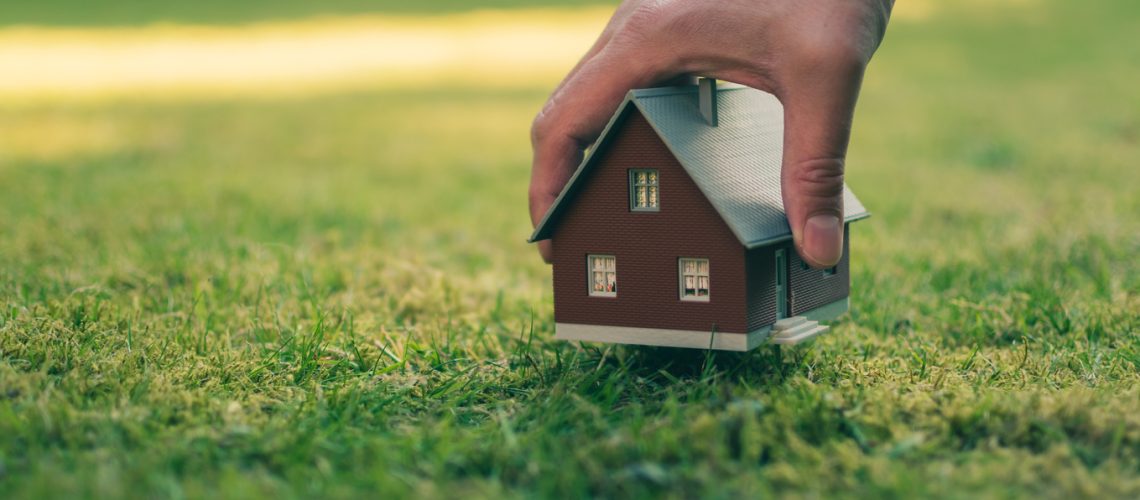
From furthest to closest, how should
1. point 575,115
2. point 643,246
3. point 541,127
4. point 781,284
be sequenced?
point 541,127 → point 575,115 → point 781,284 → point 643,246

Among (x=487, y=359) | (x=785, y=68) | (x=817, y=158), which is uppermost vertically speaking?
(x=785, y=68)

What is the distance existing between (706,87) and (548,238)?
2.86ft

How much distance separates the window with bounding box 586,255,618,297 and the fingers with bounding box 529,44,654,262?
0.45 meters

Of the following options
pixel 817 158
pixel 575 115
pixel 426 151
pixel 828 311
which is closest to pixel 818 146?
pixel 817 158

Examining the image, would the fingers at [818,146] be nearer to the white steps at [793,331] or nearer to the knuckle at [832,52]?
the knuckle at [832,52]

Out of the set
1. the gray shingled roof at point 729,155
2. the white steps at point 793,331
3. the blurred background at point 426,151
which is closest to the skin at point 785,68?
the gray shingled roof at point 729,155

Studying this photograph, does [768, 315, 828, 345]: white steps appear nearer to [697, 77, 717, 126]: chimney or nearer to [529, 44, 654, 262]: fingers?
[697, 77, 717, 126]: chimney

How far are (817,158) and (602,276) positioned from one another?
37.2 inches

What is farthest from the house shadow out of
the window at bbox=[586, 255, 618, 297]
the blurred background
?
the blurred background

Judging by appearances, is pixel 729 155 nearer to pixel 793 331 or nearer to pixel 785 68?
pixel 785 68

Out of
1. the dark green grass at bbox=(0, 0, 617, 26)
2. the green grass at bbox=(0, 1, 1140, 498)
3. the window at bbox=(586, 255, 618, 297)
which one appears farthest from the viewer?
the dark green grass at bbox=(0, 0, 617, 26)

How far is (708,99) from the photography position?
4.44 meters

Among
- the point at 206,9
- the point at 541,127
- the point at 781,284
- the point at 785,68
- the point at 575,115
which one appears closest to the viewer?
the point at 785,68

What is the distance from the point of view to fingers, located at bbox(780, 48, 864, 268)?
13.4ft
